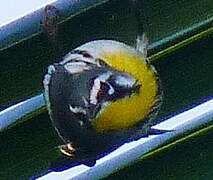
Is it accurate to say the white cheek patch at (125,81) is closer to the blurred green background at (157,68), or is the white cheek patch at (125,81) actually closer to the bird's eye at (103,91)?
the bird's eye at (103,91)

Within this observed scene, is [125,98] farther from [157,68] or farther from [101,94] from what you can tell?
[157,68]

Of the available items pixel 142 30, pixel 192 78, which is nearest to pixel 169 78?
pixel 192 78

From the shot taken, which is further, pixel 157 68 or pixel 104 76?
pixel 157 68

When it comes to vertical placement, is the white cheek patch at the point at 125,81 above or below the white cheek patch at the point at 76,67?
below

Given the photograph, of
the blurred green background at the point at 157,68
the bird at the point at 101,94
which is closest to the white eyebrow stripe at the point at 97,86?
the bird at the point at 101,94

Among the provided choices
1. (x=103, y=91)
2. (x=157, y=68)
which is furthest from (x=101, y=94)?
(x=157, y=68)

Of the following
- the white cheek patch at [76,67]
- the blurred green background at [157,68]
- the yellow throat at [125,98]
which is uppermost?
the blurred green background at [157,68]
